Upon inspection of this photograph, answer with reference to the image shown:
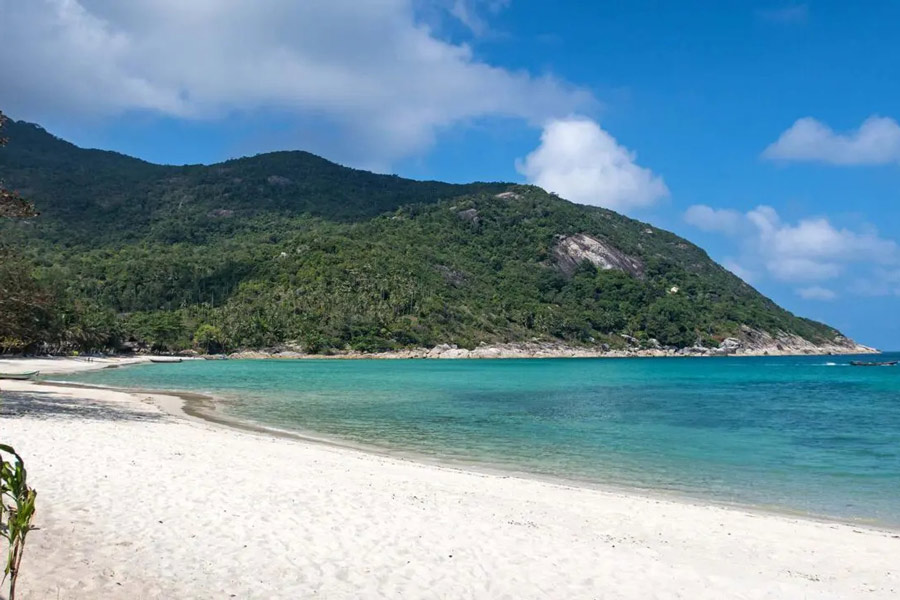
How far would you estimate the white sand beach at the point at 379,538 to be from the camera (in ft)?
23.2

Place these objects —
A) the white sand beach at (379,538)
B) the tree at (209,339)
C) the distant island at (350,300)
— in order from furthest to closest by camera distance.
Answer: the distant island at (350,300), the tree at (209,339), the white sand beach at (379,538)

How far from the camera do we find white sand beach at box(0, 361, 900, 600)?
23.2ft

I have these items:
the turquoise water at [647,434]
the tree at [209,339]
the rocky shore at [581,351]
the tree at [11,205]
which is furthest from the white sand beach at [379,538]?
the rocky shore at [581,351]

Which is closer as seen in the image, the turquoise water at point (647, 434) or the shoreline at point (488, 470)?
the shoreline at point (488, 470)

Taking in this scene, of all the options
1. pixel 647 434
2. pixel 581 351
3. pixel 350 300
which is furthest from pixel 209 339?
pixel 647 434

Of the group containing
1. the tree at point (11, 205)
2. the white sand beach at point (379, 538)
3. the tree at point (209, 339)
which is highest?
the tree at point (11, 205)

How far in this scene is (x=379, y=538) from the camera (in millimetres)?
8945

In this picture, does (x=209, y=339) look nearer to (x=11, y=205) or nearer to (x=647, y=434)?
(x=11, y=205)

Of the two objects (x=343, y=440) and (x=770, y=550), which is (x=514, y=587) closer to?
(x=770, y=550)

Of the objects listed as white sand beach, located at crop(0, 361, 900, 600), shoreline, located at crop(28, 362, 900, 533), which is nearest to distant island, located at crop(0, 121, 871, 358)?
shoreline, located at crop(28, 362, 900, 533)

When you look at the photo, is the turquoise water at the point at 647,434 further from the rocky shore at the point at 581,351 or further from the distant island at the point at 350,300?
the rocky shore at the point at 581,351

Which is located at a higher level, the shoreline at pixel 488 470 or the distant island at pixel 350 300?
the distant island at pixel 350 300

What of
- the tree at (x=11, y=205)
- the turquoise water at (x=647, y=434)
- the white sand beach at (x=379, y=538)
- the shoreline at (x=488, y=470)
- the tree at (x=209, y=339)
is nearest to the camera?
the white sand beach at (x=379, y=538)

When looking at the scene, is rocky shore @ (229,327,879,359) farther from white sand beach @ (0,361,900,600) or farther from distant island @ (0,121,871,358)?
white sand beach @ (0,361,900,600)
